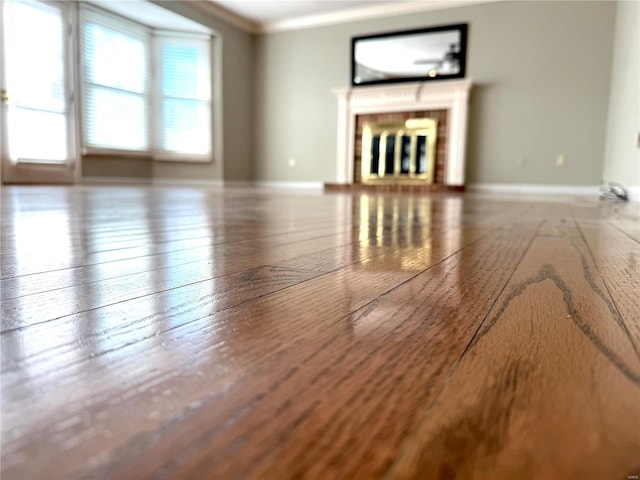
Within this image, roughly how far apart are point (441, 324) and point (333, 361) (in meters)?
0.13

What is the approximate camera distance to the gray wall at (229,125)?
21.2ft

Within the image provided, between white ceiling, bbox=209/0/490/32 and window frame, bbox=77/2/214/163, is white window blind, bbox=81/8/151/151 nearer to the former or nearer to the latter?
window frame, bbox=77/2/214/163

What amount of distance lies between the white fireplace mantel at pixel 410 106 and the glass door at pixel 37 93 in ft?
10.8

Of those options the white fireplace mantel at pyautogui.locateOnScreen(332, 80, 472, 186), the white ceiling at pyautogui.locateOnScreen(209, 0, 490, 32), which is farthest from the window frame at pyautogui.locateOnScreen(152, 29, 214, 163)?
the white fireplace mantel at pyautogui.locateOnScreen(332, 80, 472, 186)

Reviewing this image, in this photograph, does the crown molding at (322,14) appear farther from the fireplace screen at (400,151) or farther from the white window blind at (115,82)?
the fireplace screen at (400,151)

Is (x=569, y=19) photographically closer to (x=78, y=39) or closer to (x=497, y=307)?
(x=78, y=39)

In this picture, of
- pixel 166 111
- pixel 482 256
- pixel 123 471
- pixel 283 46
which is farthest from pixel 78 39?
pixel 123 471

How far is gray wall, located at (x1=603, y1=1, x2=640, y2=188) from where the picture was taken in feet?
12.2

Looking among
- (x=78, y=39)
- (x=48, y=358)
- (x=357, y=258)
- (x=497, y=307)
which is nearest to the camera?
(x=48, y=358)

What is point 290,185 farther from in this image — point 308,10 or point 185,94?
point 308,10

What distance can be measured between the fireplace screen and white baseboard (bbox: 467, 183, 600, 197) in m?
0.66

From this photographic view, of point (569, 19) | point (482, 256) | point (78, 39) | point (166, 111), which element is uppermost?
point (569, 19)

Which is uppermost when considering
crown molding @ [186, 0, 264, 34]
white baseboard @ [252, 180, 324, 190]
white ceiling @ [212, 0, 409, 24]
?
white ceiling @ [212, 0, 409, 24]

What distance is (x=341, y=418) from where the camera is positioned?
243 millimetres
